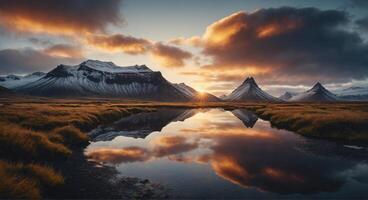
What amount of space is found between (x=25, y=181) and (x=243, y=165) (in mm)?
14701

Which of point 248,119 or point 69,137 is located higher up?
point 248,119

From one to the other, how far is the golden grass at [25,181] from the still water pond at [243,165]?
206 inches

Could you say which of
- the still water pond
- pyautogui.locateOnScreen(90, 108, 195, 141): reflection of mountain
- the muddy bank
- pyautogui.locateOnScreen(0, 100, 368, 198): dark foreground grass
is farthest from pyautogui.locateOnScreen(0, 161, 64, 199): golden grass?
pyautogui.locateOnScreen(90, 108, 195, 141): reflection of mountain

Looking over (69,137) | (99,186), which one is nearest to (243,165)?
(99,186)

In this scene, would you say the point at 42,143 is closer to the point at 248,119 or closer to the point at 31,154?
the point at 31,154

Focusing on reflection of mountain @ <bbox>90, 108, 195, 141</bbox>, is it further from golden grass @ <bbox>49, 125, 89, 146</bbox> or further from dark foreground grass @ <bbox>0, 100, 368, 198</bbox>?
golden grass @ <bbox>49, 125, 89, 146</bbox>

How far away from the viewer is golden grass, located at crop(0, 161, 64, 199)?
11.5m

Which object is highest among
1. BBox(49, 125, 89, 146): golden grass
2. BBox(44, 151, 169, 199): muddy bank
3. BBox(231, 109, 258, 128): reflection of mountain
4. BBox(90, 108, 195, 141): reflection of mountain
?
BBox(231, 109, 258, 128): reflection of mountain

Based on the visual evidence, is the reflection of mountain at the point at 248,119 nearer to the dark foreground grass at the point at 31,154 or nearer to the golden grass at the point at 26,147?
the dark foreground grass at the point at 31,154

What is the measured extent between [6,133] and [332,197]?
21.6 m

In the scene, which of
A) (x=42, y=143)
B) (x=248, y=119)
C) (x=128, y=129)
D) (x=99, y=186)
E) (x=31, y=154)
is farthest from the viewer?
(x=248, y=119)

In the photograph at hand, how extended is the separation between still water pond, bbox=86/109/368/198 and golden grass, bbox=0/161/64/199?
524cm

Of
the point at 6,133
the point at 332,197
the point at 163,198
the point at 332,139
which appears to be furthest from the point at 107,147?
the point at 332,139

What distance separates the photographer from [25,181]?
1278 centimetres
